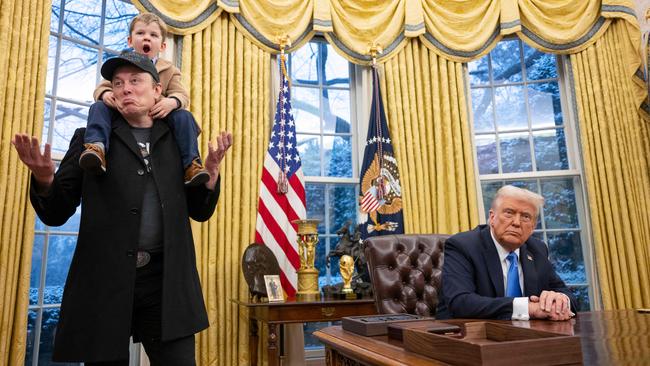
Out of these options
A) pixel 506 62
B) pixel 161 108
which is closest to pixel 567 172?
pixel 506 62

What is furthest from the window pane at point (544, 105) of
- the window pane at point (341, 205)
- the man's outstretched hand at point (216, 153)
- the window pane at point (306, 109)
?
the man's outstretched hand at point (216, 153)

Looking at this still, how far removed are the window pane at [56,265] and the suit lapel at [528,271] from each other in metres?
2.84

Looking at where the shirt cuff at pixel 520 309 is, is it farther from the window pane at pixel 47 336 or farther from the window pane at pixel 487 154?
the window pane at pixel 487 154

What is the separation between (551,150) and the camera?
181 inches

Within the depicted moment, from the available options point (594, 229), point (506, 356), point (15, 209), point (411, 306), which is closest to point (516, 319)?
point (411, 306)

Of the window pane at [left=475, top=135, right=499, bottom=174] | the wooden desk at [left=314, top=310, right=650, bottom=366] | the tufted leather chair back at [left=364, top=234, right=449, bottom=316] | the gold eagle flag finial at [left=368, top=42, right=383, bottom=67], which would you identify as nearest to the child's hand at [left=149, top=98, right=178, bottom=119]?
the wooden desk at [left=314, top=310, right=650, bottom=366]

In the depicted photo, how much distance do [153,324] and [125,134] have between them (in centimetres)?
60

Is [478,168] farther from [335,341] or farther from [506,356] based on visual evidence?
[506,356]

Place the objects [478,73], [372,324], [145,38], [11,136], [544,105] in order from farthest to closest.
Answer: [478,73]
[544,105]
[11,136]
[145,38]
[372,324]

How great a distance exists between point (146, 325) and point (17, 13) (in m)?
2.52

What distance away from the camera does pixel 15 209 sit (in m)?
2.80

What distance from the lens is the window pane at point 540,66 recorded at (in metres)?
4.73

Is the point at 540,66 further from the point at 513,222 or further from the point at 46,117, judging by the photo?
the point at 46,117

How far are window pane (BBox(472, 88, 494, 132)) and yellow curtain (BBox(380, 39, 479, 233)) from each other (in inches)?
13.5
